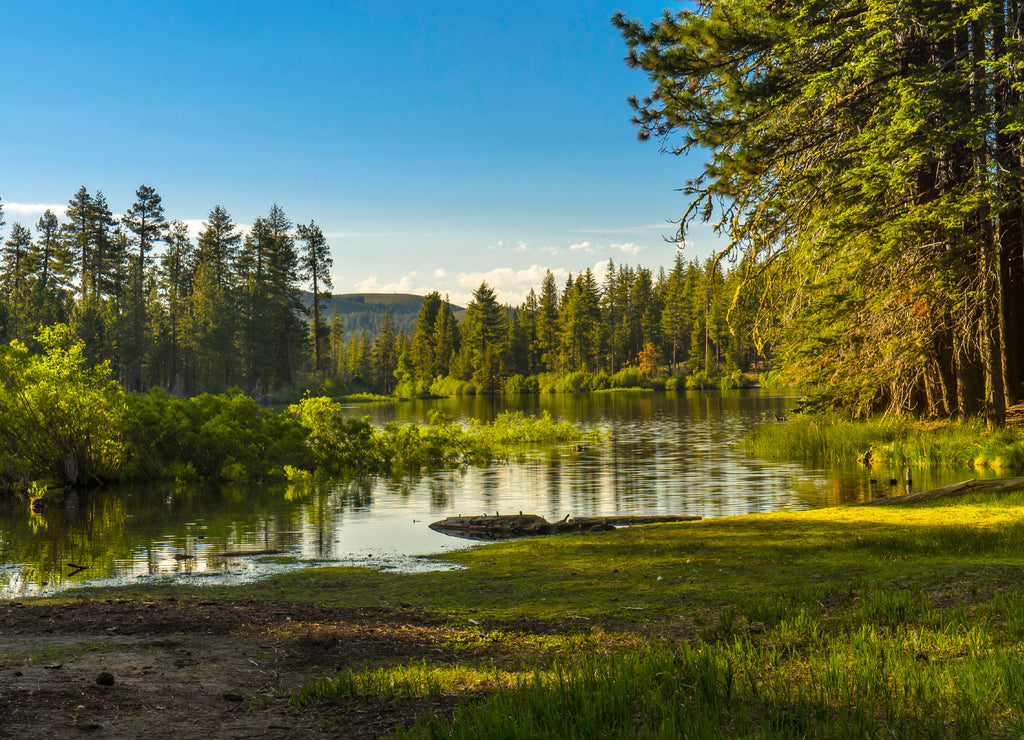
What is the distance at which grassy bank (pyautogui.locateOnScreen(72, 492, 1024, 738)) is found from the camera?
423 centimetres

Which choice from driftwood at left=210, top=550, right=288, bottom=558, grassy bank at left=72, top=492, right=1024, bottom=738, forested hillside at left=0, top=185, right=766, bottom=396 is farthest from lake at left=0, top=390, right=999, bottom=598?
forested hillside at left=0, top=185, right=766, bottom=396

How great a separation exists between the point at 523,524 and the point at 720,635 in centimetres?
902

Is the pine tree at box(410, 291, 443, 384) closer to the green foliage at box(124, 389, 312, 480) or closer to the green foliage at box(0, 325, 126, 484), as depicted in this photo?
the green foliage at box(124, 389, 312, 480)

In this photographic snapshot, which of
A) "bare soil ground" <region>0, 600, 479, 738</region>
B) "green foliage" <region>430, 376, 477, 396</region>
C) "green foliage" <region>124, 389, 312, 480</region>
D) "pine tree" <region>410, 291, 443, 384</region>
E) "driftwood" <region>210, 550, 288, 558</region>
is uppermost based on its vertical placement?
"pine tree" <region>410, 291, 443, 384</region>

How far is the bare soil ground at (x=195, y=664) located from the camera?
4638mm

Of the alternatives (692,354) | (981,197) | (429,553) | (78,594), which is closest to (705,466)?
(981,197)

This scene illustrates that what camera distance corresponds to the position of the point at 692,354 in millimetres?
123500

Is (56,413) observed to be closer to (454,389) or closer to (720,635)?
(720,635)

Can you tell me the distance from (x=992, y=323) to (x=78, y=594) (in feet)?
66.0

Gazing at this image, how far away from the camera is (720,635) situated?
614cm

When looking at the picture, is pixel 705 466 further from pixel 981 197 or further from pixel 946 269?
pixel 981 197

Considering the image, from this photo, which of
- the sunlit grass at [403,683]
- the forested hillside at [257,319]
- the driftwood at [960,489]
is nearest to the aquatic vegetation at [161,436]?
the driftwood at [960,489]

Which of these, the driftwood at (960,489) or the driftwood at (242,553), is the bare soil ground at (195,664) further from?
the driftwood at (960,489)

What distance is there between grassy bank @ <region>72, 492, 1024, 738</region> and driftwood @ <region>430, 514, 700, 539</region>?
2852 millimetres
